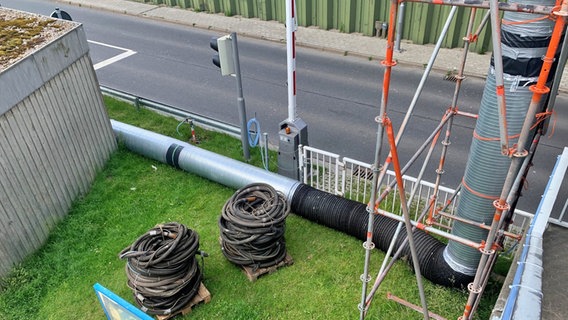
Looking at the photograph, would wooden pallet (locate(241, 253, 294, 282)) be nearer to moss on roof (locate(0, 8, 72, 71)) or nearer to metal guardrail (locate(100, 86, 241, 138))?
metal guardrail (locate(100, 86, 241, 138))

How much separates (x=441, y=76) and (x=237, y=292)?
33.2 ft

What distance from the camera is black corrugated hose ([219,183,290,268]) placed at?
21.3ft

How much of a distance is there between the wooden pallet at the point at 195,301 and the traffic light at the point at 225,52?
13.9 ft

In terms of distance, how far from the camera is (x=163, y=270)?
6.05 m

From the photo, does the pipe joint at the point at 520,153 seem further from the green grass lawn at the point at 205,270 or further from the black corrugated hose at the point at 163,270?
the black corrugated hose at the point at 163,270

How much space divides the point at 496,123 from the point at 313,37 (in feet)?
43.0

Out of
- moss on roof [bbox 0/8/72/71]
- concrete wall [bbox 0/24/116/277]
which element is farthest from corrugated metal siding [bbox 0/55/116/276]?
moss on roof [bbox 0/8/72/71]

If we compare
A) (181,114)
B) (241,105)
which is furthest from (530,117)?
(181,114)

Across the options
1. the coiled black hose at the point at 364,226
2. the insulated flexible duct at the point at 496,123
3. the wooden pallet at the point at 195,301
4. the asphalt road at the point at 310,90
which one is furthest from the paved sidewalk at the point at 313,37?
the wooden pallet at the point at 195,301

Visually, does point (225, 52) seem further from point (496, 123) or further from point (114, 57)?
point (114, 57)

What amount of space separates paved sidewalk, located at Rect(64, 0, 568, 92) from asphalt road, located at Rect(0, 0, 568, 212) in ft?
1.46

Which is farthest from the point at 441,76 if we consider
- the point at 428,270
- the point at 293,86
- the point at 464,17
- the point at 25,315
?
the point at 25,315

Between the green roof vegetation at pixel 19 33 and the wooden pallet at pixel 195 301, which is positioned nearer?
the wooden pallet at pixel 195 301

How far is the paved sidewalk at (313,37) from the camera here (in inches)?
565
